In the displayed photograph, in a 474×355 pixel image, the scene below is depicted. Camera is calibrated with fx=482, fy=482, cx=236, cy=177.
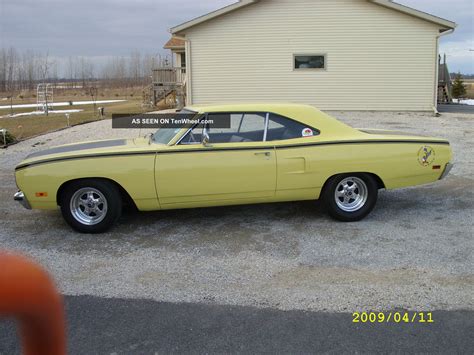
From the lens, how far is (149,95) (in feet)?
94.7

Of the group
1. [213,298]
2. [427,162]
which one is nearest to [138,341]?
[213,298]

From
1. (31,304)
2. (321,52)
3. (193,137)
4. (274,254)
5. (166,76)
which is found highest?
(321,52)

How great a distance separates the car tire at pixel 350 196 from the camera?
5.63 m

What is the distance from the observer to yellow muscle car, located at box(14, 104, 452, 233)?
5.26 meters

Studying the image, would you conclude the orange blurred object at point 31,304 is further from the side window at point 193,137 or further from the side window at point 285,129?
the side window at point 285,129

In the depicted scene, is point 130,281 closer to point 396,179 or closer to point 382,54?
point 396,179

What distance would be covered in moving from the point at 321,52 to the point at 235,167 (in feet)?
49.5

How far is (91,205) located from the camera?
5352 millimetres

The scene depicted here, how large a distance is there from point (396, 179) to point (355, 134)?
72cm

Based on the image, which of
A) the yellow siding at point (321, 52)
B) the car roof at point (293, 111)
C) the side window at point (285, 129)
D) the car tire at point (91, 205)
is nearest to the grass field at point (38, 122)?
the yellow siding at point (321, 52)

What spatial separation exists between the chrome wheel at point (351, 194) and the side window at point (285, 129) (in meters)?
0.71
